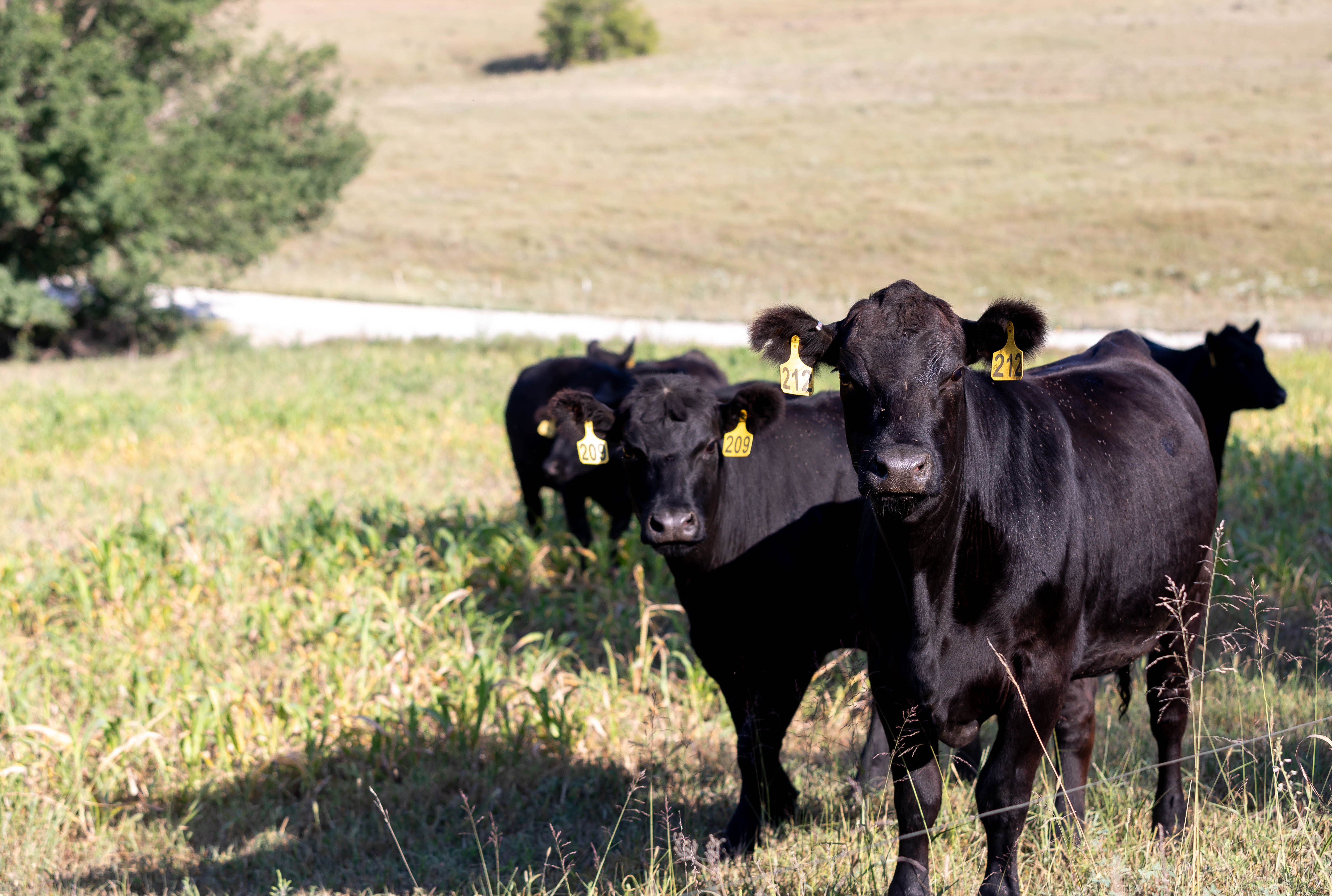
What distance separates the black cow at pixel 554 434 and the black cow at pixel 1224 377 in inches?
144

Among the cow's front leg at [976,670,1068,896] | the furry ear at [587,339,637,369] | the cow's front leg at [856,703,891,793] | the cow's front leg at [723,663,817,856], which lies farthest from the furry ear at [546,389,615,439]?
the furry ear at [587,339,637,369]

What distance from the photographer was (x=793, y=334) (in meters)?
3.95

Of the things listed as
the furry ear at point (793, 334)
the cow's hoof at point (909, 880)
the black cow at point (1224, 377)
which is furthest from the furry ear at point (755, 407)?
the black cow at point (1224, 377)

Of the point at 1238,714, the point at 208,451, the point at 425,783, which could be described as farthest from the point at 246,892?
the point at 208,451

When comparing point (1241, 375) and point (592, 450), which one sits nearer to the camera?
point (592, 450)

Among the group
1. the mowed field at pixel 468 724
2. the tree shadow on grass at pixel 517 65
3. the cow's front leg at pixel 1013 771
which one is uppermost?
the tree shadow on grass at pixel 517 65

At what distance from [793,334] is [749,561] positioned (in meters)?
1.57

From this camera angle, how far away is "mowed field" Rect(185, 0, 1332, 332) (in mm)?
33344

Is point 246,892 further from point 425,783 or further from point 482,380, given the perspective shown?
point 482,380

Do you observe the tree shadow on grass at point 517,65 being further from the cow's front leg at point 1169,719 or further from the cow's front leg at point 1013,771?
the cow's front leg at point 1013,771

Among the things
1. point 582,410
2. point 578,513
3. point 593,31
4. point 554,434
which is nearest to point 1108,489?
point 582,410

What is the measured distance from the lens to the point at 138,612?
7547 mm

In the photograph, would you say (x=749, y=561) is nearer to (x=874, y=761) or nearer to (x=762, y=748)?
(x=762, y=748)

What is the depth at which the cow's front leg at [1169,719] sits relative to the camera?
4680 millimetres
